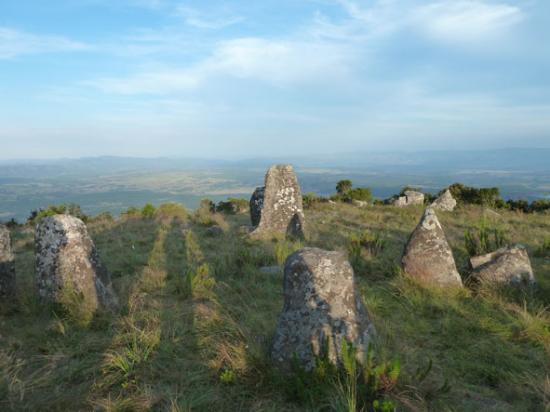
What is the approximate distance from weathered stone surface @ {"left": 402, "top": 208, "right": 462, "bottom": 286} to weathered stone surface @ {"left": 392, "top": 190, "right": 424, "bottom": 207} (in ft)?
43.8

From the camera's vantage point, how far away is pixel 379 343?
14.8 ft

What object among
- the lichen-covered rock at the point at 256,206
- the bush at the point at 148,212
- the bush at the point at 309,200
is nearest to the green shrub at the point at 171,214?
the bush at the point at 148,212

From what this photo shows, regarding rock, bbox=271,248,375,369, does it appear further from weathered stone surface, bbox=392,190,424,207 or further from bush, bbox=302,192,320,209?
weathered stone surface, bbox=392,190,424,207

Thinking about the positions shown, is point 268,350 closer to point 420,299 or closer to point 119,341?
point 119,341

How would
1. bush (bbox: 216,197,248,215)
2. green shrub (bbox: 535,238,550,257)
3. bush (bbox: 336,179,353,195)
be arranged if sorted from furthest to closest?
bush (bbox: 336,179,353,195), bush (bbox: 216,197,248,215), green shrub (bbox: 535,238,550,257)

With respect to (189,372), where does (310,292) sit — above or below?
above

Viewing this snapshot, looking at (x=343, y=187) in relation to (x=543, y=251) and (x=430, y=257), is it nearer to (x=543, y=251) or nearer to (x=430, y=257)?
(x=543, y=251)

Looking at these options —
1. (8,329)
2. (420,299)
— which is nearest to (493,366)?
(420,299)

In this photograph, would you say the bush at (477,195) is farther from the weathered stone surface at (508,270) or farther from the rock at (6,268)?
the rock at (6,268)

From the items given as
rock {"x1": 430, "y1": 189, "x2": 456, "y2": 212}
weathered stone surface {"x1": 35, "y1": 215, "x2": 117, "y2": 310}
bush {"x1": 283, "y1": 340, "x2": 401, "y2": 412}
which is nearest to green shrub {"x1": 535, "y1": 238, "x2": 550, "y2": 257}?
bush {"x1": 283, "y1": 340, "x2": 401, "y2": 412}

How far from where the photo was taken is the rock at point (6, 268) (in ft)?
22.0

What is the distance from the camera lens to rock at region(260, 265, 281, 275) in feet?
26.8

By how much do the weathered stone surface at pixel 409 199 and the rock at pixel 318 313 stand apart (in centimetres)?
1694

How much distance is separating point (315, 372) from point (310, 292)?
33.6 inches
